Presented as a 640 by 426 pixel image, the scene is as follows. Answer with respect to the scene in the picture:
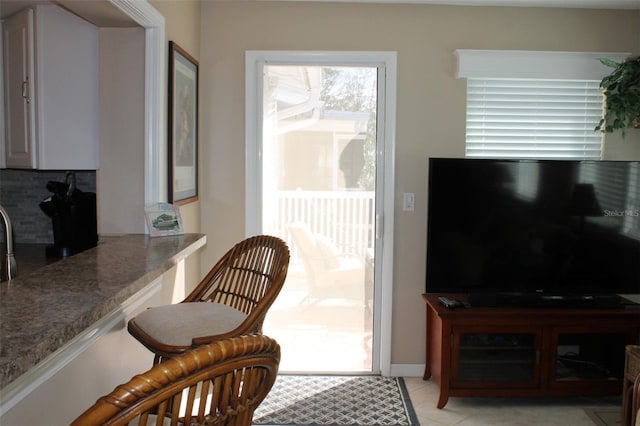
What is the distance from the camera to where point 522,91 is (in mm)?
3674

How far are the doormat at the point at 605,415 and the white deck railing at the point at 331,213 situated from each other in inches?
64.3

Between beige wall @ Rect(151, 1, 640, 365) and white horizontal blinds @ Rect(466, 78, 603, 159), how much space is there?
124 millimetres

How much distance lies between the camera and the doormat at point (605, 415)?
10.2 ft

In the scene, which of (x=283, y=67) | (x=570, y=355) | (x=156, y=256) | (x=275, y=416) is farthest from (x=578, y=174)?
(x=156, y=256)

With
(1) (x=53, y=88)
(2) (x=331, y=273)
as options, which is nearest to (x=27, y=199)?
(1) (x=53, y=88)

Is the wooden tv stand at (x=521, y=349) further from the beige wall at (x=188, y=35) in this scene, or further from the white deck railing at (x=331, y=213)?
the beige wall at (x=188, y=35)

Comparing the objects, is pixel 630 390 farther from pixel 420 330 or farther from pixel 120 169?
pixel 120 169

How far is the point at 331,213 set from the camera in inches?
146

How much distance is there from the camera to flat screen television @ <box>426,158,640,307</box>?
330 cm

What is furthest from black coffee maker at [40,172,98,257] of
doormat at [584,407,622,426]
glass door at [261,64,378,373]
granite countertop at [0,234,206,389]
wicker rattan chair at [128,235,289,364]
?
doormat at [584,407,622,426]

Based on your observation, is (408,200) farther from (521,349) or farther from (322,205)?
Answer: (521,349)

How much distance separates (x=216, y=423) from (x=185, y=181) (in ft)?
7.59

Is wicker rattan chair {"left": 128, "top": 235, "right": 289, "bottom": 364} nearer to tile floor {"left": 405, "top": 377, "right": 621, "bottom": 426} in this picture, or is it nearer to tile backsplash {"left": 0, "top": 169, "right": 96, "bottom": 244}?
tile backsplash {"left": 0, "top": 169, "right": 96, "bottom": 244}

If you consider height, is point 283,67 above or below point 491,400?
above
